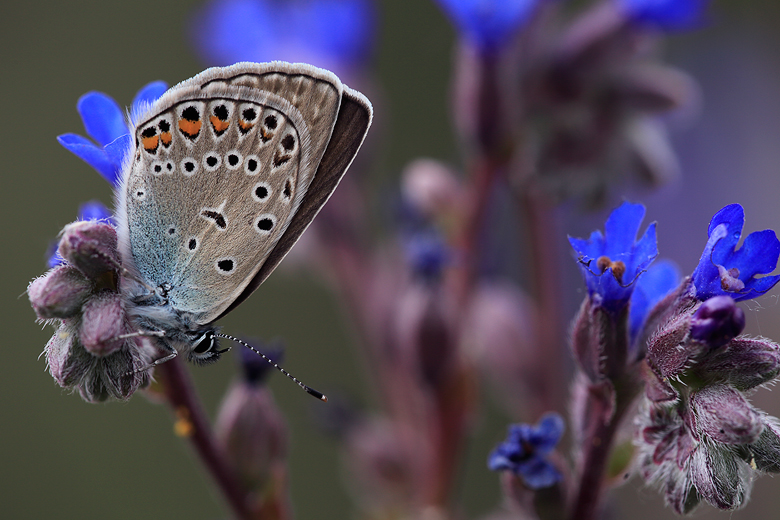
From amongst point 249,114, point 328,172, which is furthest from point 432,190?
point 249,114

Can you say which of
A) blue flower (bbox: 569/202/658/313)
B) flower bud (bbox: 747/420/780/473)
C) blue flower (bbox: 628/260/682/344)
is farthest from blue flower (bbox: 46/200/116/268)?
flower bud (bbox: 747/420/780/473)

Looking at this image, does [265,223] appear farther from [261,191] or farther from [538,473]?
[538,473]

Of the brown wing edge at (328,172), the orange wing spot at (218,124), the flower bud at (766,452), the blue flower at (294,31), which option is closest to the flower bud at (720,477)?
the flower bud at (766,452)

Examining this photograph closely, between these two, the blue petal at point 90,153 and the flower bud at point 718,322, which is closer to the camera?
the flower bud at point 718,322

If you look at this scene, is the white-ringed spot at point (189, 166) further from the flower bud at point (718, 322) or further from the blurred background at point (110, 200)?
the blurred background at point (110, 200)

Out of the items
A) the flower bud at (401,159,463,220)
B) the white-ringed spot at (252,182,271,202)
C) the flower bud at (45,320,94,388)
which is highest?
the flower bud at (401,159,463,220)

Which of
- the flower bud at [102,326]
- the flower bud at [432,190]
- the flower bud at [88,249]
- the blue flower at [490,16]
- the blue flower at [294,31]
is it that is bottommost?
the flower bud at [102,326]

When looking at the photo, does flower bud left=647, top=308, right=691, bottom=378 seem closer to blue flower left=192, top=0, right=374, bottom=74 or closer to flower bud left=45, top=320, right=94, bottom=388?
flower bud left=45, top=320, right=94, bottom=388

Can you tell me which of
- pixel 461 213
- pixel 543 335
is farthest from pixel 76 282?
pixel 543 335
